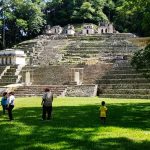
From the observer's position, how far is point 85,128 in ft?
52.6

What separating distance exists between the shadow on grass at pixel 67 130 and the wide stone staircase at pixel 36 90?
1564cm

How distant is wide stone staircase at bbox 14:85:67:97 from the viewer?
3797 centimetres

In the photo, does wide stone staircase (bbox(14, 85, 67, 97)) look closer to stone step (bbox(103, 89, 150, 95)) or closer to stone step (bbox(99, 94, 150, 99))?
stone step (bbox(99, 94, 150, 99))

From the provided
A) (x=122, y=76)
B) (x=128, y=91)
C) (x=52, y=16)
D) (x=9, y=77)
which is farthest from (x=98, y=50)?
(x=52, y=16)

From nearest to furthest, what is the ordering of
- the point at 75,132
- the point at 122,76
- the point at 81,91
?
the point at 75,132 < the point at 81,91 < the point at 122,76

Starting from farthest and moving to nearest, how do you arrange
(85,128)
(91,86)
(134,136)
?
(91,86), (85,128), (134,136)

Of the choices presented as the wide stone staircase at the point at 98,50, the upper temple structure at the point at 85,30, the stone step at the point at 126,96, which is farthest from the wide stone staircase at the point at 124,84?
the upper temple structure at the point at 85,30

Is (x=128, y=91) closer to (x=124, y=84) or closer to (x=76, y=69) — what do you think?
(x=124, y=84)

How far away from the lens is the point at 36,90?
129ft

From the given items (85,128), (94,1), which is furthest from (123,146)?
→ (94,1)

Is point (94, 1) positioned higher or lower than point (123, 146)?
higher

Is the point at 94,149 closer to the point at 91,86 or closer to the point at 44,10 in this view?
the point at 91,86

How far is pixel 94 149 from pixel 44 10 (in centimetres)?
8105

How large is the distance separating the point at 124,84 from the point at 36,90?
799cm
